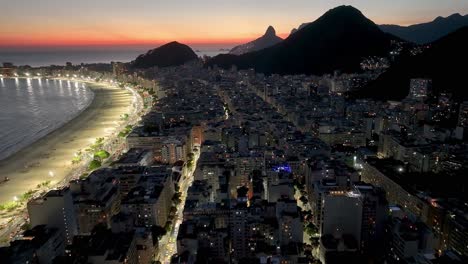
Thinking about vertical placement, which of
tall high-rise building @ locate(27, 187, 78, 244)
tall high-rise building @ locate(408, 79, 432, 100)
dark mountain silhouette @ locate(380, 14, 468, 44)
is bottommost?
tall high-rise building @ locate(27, 187, 78, 244)

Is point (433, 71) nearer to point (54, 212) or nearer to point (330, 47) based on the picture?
point (330, 47)

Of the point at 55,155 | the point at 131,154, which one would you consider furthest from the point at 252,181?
the point at 55,155

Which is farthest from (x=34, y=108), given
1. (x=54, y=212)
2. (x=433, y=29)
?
(x=433, y=29)

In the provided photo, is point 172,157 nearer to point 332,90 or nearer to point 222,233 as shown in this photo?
point 222,233

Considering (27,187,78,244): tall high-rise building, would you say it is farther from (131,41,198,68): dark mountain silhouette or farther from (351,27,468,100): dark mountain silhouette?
(131,41,198,68): dark mountain silhouette

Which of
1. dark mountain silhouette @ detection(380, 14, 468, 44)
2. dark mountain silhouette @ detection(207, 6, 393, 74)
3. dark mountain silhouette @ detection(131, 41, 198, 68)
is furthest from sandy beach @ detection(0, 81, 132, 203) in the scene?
dark mountain silhouette @ detection(380, 14, 468, 44)

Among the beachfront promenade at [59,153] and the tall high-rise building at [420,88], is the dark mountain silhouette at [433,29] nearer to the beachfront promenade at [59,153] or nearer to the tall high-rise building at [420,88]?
the tall high-rise building at [420,88]
